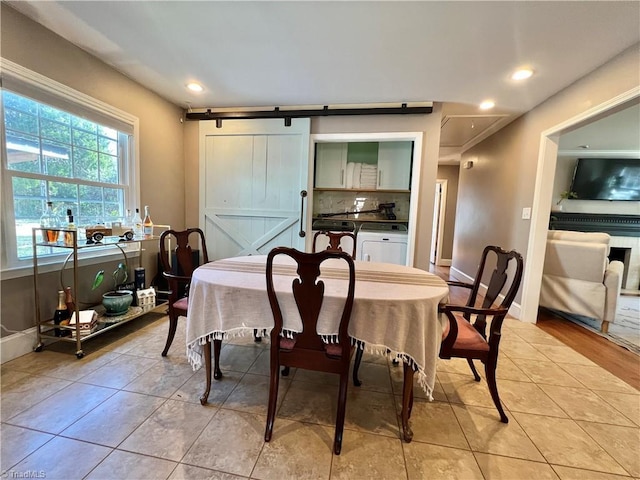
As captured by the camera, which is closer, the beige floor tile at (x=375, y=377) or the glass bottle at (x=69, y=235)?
the beige floor tile at (x=375, y=377)

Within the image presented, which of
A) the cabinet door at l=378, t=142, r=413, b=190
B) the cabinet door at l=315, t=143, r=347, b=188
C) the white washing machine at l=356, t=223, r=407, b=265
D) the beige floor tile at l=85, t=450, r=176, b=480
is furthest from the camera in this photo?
the cabinet door at l=315, t=143, r=347, b=188

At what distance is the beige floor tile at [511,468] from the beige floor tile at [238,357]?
1.49m

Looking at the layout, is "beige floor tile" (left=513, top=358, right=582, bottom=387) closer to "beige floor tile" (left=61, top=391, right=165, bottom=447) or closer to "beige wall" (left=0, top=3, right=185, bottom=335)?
"beige floor tile" (left=61, top=391, right=165, bottom=447)

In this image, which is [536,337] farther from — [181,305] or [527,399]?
[181,305]

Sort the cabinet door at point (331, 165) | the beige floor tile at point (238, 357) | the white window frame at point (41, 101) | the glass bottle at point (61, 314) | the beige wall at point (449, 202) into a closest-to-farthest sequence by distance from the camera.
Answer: the white window frame at point (41, 101) < the beige floor tile at point (238, 357) < the glass bottle at point (61, 314) < the cabinet door at point (331, 165) < the beige wall at point (449, 202)

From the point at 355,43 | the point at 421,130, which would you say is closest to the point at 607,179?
the point at 421,130

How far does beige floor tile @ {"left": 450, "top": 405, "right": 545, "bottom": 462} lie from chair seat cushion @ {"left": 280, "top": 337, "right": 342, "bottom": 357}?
0.83 meters

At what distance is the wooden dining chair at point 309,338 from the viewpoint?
46.5 inches

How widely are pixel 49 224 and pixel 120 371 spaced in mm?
1273

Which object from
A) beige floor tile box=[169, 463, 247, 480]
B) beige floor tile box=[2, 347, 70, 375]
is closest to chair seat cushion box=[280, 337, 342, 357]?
beige floor tile box=[169, 463, 247, 480]

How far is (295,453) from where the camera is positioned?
124 cm

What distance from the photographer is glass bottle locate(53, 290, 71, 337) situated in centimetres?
204

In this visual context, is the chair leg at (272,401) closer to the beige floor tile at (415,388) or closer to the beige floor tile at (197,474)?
the beige floor tile at (197,474)

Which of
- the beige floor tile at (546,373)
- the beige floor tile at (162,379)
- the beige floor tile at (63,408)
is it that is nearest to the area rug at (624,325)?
the beige floor tile at (546,373)
